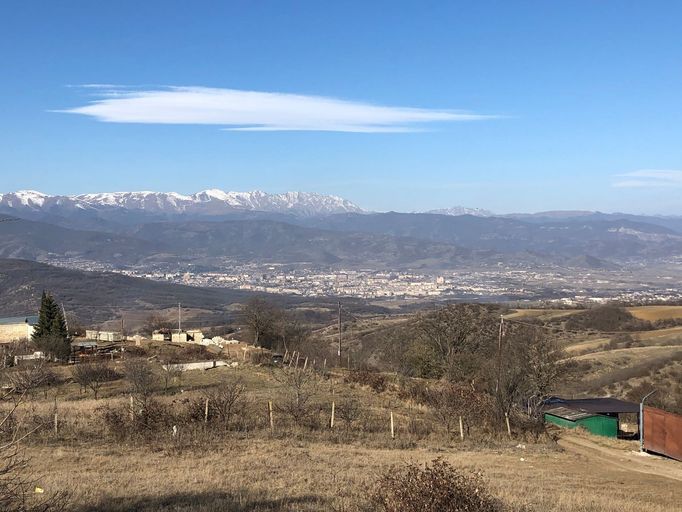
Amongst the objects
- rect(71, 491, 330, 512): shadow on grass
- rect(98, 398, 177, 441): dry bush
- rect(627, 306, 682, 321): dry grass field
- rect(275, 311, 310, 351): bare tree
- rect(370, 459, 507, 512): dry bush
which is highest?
rect(370, 459, 507, 512): dry bush

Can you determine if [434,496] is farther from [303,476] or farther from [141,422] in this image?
[141,422]

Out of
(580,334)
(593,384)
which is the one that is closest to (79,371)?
(593,384)

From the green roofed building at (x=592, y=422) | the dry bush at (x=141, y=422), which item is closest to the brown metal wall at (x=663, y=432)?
the green roofed building at (x=592, y=422)

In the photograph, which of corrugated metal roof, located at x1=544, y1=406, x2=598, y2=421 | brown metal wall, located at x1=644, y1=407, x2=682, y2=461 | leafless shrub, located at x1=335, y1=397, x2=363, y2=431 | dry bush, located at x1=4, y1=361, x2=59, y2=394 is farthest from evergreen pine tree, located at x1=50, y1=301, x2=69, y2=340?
brown metal wall, located at x1=644, y1=407, x2=682, y2=461

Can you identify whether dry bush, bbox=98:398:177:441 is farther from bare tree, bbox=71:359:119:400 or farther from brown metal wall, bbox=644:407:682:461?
brown metal wall, bbox=644:407:682:461

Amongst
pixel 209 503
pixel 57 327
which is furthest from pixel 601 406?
pixel 57 327

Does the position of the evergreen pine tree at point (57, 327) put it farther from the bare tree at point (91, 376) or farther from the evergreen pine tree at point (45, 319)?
the bare tree at point (91, 376)
